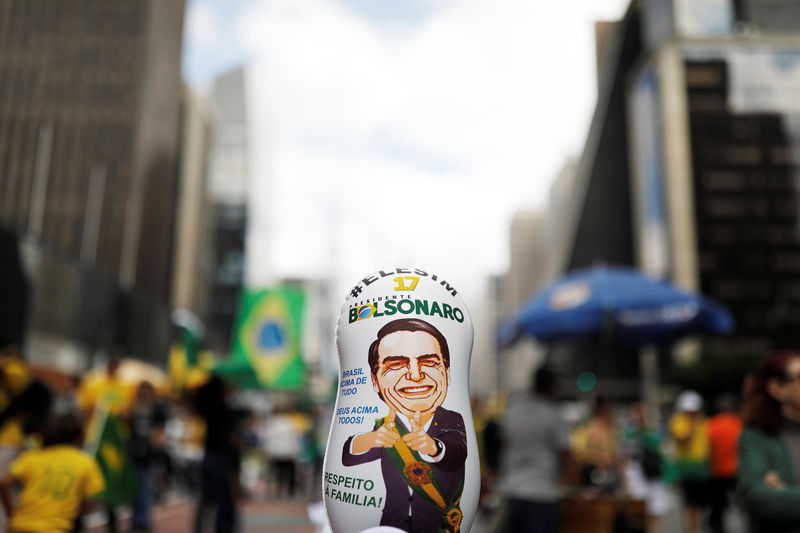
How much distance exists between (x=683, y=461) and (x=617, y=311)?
3.04 m

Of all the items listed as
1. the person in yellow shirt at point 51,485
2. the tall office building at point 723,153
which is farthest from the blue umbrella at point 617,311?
the tall office building at point 723,153

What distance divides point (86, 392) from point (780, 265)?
9199cm

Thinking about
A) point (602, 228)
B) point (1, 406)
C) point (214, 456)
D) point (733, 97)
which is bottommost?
point (214, 456)

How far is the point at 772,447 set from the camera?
3.88m

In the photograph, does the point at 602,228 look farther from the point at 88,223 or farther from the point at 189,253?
the point at 88,223

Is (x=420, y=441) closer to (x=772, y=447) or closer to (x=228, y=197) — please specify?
(x=772, y=447)

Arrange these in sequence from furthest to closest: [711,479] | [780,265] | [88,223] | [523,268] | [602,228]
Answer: [523,268] → [602,228] → [780,265] → [88,223] → [711,479]

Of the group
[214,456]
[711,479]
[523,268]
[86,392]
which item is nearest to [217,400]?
[214,456]

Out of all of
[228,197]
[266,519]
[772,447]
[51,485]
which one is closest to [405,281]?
[772,447]

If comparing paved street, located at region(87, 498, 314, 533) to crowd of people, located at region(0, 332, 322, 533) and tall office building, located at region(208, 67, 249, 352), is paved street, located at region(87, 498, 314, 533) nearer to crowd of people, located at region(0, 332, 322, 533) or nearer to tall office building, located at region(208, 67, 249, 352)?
crowd of people, located at region(0, 332, 322, 533)

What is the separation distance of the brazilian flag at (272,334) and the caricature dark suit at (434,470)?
9.73 metres

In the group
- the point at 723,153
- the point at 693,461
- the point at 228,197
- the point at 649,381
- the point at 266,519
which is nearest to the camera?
the point at 693,461

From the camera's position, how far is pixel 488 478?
13.6 meters

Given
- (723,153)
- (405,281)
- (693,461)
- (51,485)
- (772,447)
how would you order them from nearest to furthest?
(405,281) → (772,447) → (51,485) → (693,461) → (723,153)
